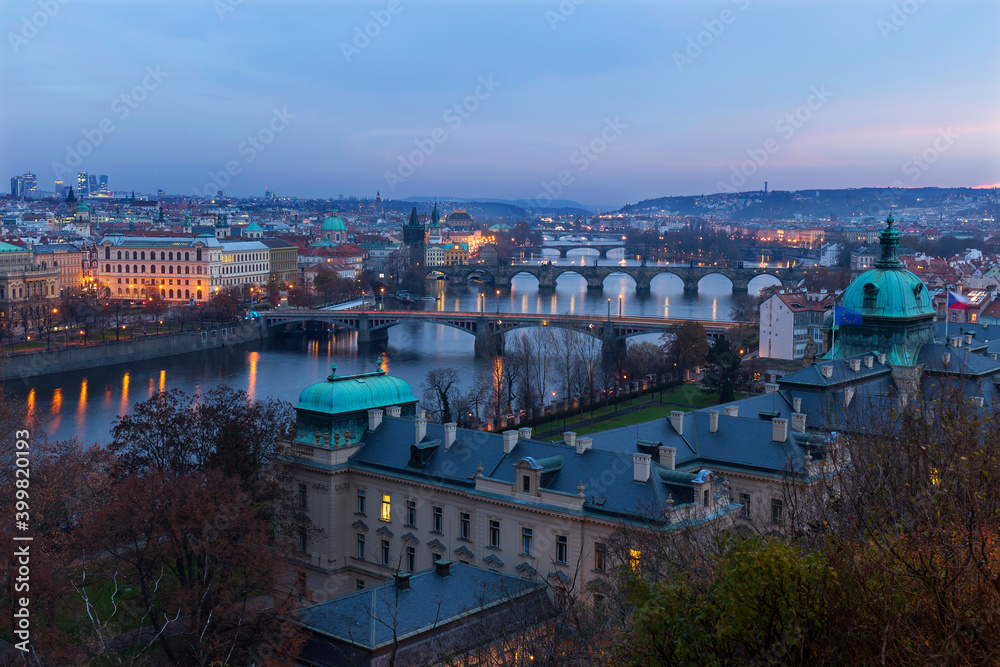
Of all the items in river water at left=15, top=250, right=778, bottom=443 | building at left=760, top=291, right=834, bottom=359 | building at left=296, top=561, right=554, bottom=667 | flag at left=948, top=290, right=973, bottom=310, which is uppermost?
flag at left=948, top=290, right=973, bottom=310

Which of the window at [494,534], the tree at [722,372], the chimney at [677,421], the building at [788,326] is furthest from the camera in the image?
the building at [788,326]

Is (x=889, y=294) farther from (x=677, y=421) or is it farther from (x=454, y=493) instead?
(x=454, y=493)

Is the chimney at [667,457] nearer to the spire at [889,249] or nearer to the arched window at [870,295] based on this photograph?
the arched window at [870,295]

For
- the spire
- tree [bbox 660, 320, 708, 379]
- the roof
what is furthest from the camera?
tree [bbox 660, 320, 708, 379]

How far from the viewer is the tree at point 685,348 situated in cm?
3944

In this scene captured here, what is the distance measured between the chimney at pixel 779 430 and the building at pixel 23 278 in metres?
53.4

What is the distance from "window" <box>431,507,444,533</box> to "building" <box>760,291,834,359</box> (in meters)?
26.9

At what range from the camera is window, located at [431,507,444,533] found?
1717 cm

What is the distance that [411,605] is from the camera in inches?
495

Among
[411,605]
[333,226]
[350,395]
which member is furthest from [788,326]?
[333,226]

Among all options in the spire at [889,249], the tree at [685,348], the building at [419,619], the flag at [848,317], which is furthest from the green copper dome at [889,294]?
the building at [419,619]

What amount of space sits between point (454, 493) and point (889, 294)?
44.0ft

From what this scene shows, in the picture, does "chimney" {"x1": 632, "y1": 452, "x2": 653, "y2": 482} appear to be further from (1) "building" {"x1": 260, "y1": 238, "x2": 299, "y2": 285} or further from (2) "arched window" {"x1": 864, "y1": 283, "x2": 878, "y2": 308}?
(1) "building" {"x1": 260, "y1": 238, "x2": 299, "y2": 285}

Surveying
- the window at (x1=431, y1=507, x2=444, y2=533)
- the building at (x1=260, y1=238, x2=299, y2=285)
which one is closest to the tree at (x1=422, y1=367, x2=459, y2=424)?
the window at (x1=431, y1=507, x2=444, y2=533)
